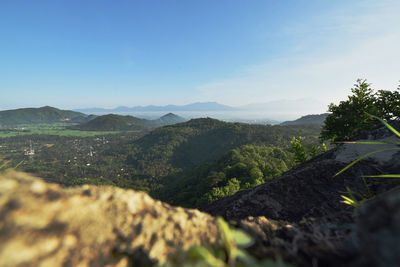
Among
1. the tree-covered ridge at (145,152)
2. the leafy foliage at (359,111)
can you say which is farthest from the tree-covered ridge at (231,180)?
the leafy foliage at (359,111)

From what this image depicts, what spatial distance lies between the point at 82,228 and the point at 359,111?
60.8 feet

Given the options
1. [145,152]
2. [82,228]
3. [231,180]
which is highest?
[82,228]

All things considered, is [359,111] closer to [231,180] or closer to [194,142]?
[231,180]

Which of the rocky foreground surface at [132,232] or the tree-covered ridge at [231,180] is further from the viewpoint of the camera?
the tree-covered ridge at [231,180]

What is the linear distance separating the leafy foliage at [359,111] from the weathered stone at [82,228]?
16.4 meters

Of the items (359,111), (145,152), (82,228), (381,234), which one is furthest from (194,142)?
(381,234)

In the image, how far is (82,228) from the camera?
1.16m

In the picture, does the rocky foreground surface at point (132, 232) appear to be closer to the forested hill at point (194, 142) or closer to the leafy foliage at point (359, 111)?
the leafy foliage at point (359, 111)

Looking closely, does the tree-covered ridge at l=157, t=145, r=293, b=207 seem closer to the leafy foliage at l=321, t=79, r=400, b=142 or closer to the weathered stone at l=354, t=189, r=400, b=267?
the leafy foliage at l=321, t=79, r=400, b=142

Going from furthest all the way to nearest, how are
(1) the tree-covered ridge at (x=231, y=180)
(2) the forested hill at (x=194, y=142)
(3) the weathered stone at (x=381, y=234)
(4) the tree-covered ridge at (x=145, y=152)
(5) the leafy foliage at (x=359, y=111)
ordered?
1. (2) the forested hill at (x=194, y=142)
2. (4) the tree-covered ridge at (x=145, y=152)
3. (1) the tree-covered ridge at (x=231, y=180)
4. (5) the leafy foliage at (x=359, y=111)
5. (3) the weathered stone at (x=381, y=234)

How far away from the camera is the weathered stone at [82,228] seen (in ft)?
3.07

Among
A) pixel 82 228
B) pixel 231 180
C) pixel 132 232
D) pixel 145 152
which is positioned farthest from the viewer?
pixel 145 152

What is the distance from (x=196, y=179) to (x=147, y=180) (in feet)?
187

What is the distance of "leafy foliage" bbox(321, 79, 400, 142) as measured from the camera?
13.0 meters
